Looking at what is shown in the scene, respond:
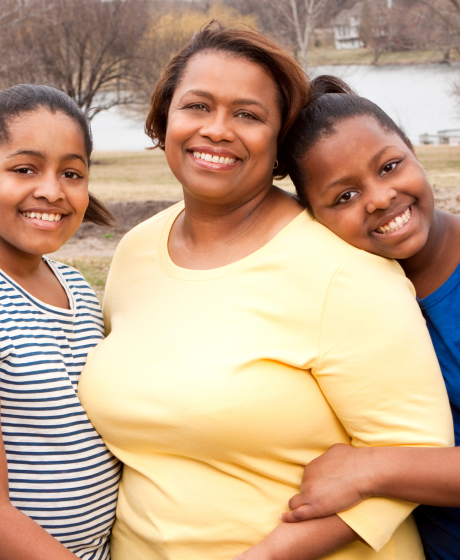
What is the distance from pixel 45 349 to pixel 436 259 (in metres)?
1.31

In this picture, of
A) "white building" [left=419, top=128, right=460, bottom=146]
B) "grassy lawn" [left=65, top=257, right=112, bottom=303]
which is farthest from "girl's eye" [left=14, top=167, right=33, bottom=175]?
"white building" [left=419, top=128, right=460, bottom=146]

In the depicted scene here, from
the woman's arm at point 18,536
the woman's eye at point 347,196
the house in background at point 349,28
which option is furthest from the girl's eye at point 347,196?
the house in background at point 349,28

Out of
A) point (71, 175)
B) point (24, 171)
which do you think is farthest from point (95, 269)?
point (24, 171)

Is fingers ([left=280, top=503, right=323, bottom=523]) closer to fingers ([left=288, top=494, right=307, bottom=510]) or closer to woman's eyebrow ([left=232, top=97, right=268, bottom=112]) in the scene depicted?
fingers ([left=288, top=494, right=307, bottom=510])

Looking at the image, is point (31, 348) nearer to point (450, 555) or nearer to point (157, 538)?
point (157, 538)

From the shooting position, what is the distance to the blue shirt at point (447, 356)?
6.65ft

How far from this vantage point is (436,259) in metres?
2.14

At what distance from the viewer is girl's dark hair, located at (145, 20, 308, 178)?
215 cm

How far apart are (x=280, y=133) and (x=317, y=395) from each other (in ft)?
3.12

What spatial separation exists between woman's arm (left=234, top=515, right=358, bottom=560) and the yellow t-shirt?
0.17ft

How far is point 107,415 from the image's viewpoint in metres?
2.04

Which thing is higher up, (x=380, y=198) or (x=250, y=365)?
(x=380, y=198)

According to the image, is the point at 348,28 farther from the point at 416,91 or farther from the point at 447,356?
the point at 447,356

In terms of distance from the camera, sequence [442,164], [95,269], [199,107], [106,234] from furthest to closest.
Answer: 1. [442,164]
2. [106,234]
3. [95,269]
4. [199,107]
